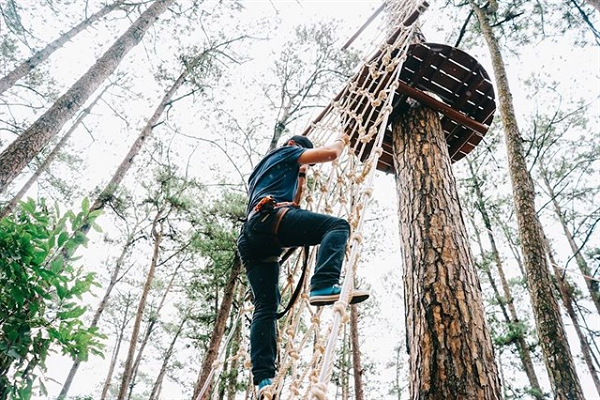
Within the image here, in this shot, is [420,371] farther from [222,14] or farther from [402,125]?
[222,14]

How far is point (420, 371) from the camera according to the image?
1.39 m

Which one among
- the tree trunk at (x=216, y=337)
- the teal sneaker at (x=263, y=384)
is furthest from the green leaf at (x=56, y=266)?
the tree trunk at (x=216, y=337)

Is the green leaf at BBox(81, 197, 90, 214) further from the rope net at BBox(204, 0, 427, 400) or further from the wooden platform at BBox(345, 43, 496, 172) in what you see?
the wooden platform at BBox(345, 43, 496, 172)

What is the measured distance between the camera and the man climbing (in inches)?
49.1

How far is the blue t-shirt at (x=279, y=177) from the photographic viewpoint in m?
1.54

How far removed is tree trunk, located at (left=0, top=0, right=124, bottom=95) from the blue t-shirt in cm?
594

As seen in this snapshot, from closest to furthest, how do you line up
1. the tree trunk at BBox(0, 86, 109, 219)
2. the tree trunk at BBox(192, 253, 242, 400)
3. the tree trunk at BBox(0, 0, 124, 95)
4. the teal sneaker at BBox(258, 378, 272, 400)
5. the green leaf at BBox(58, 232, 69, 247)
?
the teal sneaker at BBox(258, 378, 272, 400)
the green leaf at BBox(58, 232, 69, 247)
the tree trunk at BBox(192, 253, 242, 400)
the tree trunk at BBox(0, 0, 124, 95)
the tree trunk at BBox(0, 86, 109, 219)

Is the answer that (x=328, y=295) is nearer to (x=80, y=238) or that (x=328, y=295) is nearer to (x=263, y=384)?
(x=263, y=384)

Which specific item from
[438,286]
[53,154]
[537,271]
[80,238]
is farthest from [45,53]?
[537,271]

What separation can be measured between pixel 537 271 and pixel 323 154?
231 cm

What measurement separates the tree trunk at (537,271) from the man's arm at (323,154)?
223cm

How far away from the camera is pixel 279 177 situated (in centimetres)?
158

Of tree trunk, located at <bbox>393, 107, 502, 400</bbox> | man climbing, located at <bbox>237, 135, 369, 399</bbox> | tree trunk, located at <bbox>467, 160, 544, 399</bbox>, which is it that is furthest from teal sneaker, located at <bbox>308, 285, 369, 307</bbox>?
tree trunk, located at <bbox>467, 160, 544, 399</bbox>

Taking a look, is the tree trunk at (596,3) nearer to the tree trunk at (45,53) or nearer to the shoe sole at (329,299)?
the shoe sole at (329,299)
